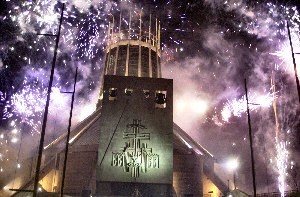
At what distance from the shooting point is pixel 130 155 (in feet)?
92.0

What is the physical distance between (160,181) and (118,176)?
3.78m

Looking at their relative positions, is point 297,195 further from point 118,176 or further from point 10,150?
point 10,150

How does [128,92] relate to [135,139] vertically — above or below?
above

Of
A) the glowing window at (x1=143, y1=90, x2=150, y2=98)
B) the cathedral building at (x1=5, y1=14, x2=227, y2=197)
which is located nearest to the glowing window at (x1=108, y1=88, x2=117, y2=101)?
the cathedral building at (x1=5, y1=14, x2=227, y2=197)

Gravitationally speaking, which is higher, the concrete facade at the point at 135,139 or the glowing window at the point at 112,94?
the glowing window at the point at 112,94

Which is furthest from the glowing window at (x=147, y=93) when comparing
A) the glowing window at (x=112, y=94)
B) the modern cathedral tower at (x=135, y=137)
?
the glowing window at (x=112, y=94)

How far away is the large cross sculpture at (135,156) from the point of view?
91.3 feet

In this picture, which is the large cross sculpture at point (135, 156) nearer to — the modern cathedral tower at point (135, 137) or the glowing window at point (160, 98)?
the modern cathedral tower at point (135, 137)

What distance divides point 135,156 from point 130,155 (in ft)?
1.51

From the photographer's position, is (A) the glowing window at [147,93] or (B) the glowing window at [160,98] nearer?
(A) the glowing window at [147,93]

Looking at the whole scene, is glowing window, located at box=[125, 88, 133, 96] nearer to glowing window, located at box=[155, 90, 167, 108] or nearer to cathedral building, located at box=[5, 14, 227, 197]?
cathedral building, located at box=[5, 14, 227, 197]

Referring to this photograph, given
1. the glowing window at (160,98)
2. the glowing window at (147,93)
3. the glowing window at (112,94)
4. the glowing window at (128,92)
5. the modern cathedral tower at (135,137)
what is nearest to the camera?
the modern cathedral tower at (135,137)

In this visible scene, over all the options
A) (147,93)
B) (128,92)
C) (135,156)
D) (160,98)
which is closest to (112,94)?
(128,92)

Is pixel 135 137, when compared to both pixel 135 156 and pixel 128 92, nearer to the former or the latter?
pixel 135 156
